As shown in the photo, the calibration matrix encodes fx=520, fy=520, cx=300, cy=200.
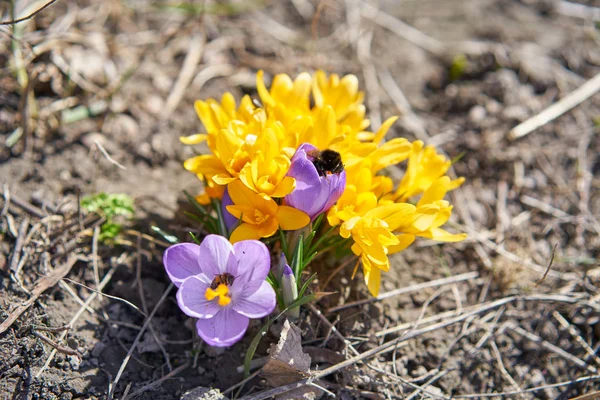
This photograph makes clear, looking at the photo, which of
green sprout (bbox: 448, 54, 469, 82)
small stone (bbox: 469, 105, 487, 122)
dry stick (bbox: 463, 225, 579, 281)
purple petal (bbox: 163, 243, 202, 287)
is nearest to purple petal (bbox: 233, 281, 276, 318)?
purple petal (bbox: 163, 243, 202, 287)

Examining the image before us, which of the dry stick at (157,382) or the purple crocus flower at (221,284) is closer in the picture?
the purple crocus flower at (221,284)

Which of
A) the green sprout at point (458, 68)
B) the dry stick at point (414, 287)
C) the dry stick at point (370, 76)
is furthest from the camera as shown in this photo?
the green sprout at point (458, 68)

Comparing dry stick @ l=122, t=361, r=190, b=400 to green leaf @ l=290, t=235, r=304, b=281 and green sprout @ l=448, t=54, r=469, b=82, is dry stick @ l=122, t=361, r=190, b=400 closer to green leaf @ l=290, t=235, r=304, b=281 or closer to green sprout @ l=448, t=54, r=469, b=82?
green leaf @ l=290, t=235, r=304, b=281

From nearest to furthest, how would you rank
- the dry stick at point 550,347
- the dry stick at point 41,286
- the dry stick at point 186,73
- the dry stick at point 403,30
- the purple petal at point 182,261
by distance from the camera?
the purple petal at point 182,261 → the dry stick at point 41,286 → the dry stick at point 550,347 → the dry stick at point 186,73 → the dry stick at point 403,30

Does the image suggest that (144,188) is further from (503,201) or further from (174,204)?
(503,201)

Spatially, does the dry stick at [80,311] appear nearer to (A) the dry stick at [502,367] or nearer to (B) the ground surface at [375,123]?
(B) the ground surface at [375,123]

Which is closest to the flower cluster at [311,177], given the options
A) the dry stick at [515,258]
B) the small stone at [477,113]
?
the dry stick at [515,258]

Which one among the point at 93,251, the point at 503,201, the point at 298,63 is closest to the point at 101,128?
the point at 93,251
